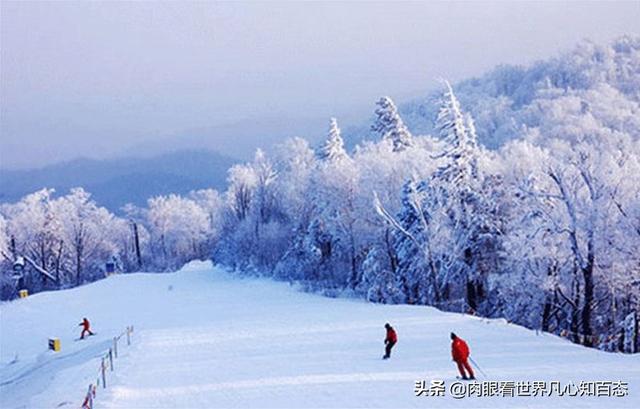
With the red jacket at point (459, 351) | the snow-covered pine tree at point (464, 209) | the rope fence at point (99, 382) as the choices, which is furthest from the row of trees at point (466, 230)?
the rope fence at point (99, 382)

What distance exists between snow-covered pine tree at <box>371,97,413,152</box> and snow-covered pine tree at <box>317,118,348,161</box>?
13.4ft

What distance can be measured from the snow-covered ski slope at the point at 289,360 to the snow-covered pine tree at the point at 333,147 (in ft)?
64.0

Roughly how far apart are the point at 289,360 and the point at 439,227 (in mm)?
19812

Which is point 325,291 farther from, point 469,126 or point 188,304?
point 469,126

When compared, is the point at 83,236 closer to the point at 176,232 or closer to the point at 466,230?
the point at 176,232

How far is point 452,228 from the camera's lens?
135 ft

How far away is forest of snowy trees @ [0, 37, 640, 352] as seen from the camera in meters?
30.7

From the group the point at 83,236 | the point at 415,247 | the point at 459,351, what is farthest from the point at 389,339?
the point at 83,236

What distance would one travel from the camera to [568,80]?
14638 centimetres

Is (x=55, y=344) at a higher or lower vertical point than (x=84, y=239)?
lower

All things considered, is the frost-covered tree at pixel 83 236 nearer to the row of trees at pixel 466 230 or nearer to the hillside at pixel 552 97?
the row of trees at pixel 466 230

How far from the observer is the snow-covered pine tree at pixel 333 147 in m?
60.8

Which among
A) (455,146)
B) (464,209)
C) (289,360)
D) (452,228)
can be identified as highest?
(455,146)

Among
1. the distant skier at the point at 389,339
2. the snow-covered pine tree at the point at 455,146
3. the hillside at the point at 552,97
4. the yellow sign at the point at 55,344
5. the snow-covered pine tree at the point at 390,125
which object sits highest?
the hillside at the point at 552,97
